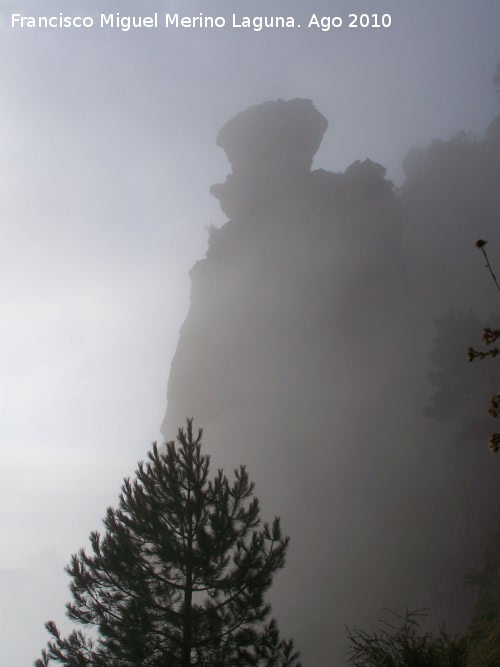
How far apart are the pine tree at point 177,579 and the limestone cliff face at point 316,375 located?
60.2 feet

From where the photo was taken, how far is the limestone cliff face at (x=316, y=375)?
28344 millimetres

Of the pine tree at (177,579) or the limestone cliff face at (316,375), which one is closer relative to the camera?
the pine tree at (177,579)

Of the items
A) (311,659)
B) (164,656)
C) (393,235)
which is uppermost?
(393,235)

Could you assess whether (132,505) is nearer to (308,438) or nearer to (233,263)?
(308,438)

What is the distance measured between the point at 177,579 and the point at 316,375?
128 ft

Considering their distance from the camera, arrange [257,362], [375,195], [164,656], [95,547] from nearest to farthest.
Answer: [164,656] < [95,547] < [257,362] < [375,195]

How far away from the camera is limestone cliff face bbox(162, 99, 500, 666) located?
28344 mm

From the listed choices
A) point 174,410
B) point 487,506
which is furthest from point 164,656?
point 174,410

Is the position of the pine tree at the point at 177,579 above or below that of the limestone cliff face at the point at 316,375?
below

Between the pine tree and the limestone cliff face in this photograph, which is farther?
the limestone cliff face

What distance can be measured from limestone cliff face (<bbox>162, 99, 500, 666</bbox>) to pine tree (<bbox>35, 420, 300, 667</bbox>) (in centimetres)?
1835

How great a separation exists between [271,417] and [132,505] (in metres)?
37.1

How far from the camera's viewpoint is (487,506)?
25.3 metres

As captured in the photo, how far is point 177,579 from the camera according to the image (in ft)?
30.1
